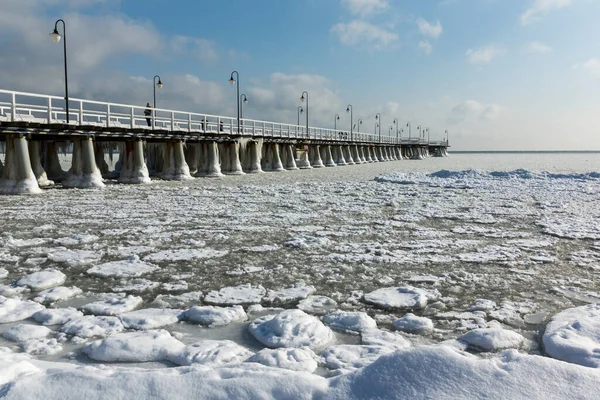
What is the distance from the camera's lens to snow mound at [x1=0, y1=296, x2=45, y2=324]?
13.8ft

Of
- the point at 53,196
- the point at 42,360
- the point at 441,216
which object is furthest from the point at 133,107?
the point at 42,360

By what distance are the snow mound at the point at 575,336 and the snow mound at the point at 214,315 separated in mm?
2514

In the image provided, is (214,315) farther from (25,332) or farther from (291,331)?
(25,332)

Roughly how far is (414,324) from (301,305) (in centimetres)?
114

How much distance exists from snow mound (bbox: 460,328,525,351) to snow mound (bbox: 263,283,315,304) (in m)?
1.75

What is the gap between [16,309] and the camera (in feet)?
14.4

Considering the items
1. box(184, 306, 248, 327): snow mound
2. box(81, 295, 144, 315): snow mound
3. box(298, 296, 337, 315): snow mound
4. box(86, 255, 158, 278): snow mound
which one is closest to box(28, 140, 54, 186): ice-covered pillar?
box(86, 255, 158, 278): snow mound

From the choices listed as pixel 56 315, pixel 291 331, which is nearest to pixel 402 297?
pixel 291 331

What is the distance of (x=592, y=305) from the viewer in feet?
14.6

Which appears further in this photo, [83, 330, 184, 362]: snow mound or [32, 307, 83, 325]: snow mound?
[32, 307, 83, 325]: snow mound

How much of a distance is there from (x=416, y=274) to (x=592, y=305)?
1876 mm

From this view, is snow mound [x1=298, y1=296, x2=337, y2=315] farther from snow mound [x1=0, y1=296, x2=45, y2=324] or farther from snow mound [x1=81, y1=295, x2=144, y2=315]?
snow mound [x1=0, y1=296, x2=45, y2=324]

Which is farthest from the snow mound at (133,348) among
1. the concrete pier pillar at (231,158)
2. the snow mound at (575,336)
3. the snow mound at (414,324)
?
the concrete pier pillar at (231,158)

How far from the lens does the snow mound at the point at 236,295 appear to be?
4721 mm
